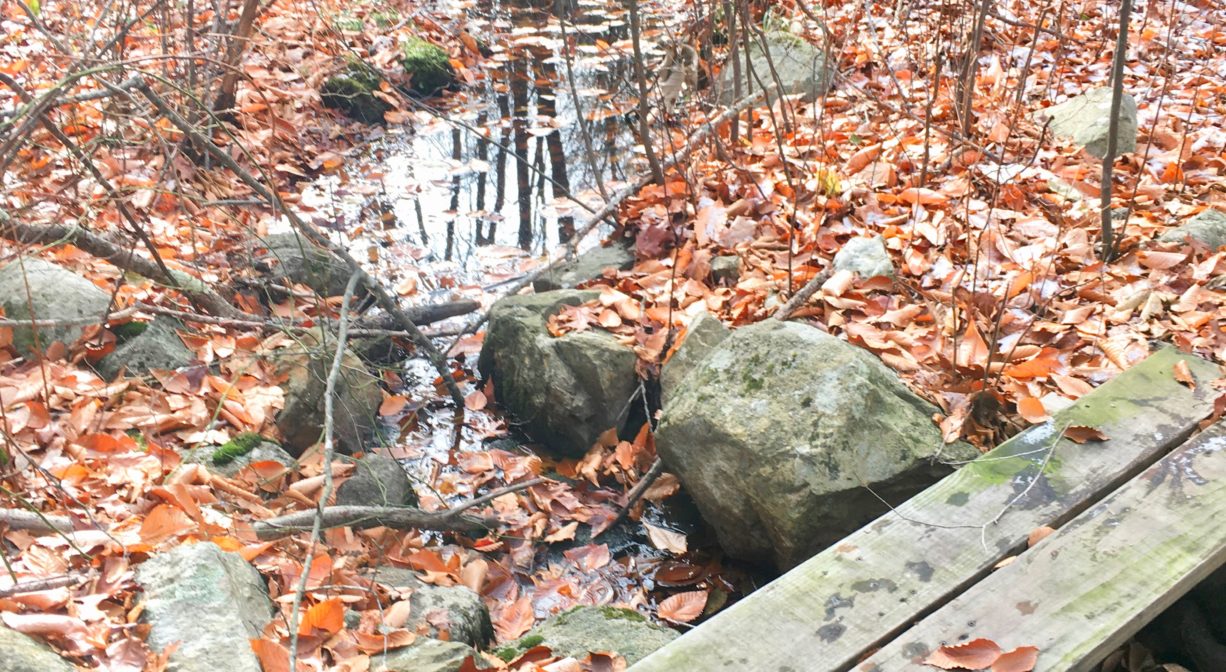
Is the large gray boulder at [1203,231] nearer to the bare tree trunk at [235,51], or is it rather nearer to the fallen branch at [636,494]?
the fallen branch at [636,494]

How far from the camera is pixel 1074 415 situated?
289cm

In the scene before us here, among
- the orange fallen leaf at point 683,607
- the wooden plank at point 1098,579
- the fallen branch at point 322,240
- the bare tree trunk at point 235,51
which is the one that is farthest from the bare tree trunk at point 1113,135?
the bare tree trunk at point 235,51

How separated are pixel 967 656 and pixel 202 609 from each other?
172 cm

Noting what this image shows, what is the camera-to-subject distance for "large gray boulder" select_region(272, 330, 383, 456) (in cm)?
382

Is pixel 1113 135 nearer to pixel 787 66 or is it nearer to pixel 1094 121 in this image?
pixel 1094 121

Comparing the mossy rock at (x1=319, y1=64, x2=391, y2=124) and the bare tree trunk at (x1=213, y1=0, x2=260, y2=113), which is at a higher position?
the bare tree trunk at (x1=213, y1=0, x2=260, y2=113)

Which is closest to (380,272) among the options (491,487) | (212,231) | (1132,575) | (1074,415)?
(212,231)

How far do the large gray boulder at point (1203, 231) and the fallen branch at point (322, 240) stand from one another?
293 cm

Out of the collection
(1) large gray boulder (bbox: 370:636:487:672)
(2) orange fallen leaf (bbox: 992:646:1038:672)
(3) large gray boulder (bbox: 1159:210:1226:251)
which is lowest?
(1) large gray boulder (bbox: 370:636:487:672)

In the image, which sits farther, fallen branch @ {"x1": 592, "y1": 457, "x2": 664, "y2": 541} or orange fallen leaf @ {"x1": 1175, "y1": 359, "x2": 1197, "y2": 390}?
fallen branch @ {"x1": 592, "y1": 457, "x2": 664, "y2": 541}

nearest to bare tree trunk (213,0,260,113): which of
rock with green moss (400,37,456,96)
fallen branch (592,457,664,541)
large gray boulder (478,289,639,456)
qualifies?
rock with green moss (400,37,456,96)

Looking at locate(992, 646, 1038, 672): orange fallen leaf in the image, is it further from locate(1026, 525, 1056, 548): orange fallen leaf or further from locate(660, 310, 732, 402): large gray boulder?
locate(660, 310, 732, 402): large gray boulder

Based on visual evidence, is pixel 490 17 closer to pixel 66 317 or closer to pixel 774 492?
pixel 66 317

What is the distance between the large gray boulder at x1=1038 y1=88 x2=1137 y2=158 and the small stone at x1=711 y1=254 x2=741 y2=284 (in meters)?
1.66
